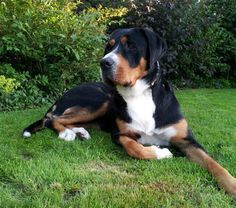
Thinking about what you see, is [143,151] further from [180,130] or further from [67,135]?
[67,135]

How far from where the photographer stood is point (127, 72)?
165 inches

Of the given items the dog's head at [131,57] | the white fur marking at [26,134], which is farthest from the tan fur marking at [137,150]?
the white fur marking at [26,134]

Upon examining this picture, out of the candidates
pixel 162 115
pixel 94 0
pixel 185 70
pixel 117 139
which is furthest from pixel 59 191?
pixel 185 70

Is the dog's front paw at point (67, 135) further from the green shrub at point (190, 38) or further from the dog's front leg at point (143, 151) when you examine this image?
the green shrub at point (190, 38)

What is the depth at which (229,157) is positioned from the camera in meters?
4.25

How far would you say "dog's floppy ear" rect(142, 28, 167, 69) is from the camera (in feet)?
14.4

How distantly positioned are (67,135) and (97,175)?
4.14 feet

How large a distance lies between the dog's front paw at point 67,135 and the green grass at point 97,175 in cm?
11

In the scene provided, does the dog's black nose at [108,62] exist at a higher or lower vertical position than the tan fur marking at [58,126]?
higher

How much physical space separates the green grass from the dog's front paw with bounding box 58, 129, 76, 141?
0.11m

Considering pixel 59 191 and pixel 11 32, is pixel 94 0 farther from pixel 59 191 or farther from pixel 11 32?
pixel 59 191

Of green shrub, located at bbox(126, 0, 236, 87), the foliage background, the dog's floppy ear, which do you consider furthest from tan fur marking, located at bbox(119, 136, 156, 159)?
green shrub, located at bbox(126, 0, 236, 87)

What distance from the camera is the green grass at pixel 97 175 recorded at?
10.0 feet

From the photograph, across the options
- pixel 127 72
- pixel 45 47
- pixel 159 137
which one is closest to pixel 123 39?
pixel 127 72
